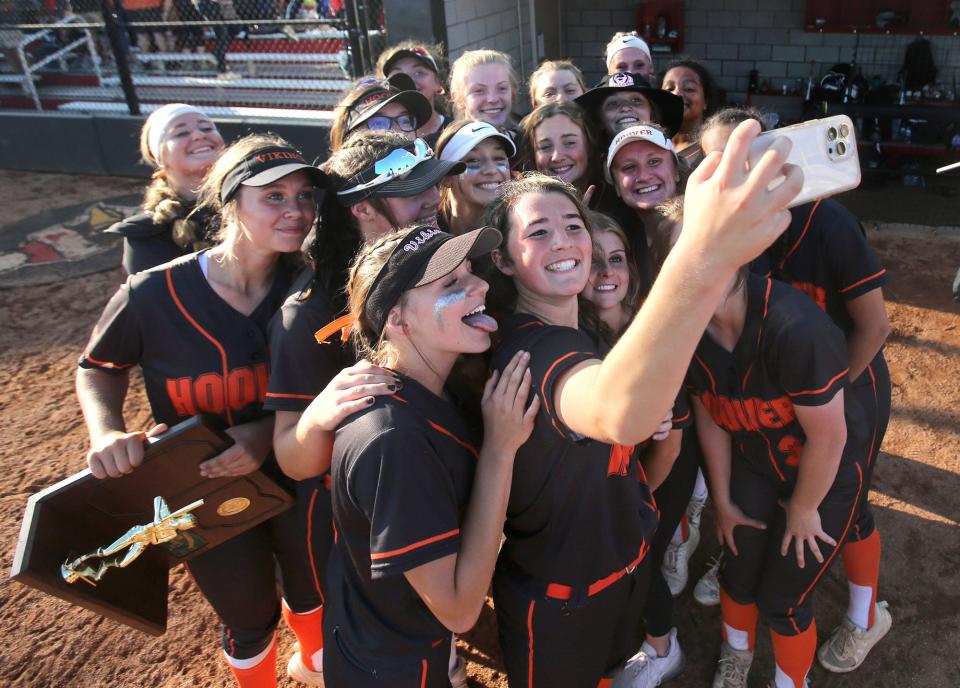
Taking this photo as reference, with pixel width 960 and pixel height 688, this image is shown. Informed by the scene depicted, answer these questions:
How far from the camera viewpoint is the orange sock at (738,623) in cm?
255

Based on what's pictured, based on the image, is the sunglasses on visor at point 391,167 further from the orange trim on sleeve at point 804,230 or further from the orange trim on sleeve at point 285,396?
the orange trim on sleeve at point 804,230

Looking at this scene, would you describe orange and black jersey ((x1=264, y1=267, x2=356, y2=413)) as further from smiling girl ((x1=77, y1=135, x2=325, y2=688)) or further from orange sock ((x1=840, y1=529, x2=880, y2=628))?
orange sock ((x1=840, y1=529, x2=880, y2=628))

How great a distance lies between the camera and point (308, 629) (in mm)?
2707

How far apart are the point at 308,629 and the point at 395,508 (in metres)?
1.45

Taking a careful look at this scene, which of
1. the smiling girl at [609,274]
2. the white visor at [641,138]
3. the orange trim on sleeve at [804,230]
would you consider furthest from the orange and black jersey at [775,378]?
the white visor at [641,138]

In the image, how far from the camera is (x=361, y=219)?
225cm

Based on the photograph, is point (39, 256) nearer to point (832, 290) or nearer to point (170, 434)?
point (170, 434)

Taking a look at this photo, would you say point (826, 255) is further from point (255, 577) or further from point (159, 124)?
point (159, 124)

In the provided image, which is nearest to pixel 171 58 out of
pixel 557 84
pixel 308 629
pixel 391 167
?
pixel 557 84

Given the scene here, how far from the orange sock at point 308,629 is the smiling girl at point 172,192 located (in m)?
1.43

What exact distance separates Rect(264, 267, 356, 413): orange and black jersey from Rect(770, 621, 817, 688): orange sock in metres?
1.75

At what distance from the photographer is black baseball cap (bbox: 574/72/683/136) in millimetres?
3346

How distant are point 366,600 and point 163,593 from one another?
0.80 metres

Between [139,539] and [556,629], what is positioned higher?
[139,539]
